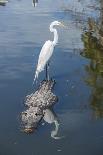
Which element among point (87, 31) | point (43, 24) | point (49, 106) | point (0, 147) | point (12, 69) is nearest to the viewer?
point (0, 147)

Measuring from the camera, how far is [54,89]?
52.0ft

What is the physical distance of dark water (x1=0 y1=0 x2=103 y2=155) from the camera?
1219 centimetres

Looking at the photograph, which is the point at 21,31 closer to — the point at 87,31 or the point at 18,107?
the point at 87,31

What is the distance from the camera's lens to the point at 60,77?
17.0 meters

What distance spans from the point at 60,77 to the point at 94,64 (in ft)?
6.88

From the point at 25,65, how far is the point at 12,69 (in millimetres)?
688

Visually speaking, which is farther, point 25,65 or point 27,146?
point 25,65

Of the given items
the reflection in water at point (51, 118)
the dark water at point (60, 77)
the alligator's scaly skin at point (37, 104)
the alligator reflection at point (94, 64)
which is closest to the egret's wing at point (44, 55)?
the alligator's scaly skin at point (37, 104)

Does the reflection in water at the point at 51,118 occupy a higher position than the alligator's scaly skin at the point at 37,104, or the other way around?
the alligator's scaly skin at the point at 37,104


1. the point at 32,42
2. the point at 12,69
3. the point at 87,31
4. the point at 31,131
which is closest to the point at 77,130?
the point at 31,131

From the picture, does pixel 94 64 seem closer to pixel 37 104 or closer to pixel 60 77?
pixel 60 77

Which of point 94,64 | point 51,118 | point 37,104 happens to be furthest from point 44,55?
point 51,118

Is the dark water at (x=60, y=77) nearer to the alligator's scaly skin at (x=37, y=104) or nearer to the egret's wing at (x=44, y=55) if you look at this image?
the alligator's scaly skin at (x=37, y=104)

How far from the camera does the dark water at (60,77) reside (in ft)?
40.0
